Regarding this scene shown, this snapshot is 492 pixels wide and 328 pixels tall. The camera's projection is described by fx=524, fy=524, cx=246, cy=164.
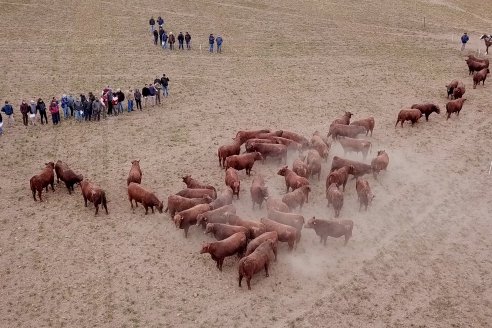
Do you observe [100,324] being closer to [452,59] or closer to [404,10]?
[452,59]

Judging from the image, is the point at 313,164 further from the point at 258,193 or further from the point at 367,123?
the point at 367,123

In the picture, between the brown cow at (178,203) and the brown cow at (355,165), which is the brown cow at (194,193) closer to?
the brown cow at (178,203)

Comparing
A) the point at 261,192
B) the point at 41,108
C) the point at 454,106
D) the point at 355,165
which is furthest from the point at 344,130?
the point at 41,108

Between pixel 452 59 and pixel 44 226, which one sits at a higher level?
pixel 452 59

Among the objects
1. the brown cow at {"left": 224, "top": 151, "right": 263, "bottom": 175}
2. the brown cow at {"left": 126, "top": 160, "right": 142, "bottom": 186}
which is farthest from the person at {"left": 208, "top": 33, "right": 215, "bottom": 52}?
the brown cow at {"left": 126, "top": 160, "right": 142, "bottom": 186}

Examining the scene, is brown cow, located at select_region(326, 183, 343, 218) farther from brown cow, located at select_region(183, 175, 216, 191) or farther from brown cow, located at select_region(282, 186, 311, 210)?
brown cow, located at select_region(183, 175, 216, 191)

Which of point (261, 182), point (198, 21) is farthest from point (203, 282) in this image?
point (198, 21)

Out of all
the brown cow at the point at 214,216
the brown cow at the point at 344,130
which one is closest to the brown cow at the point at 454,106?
the brown cow at the point at 344,130
